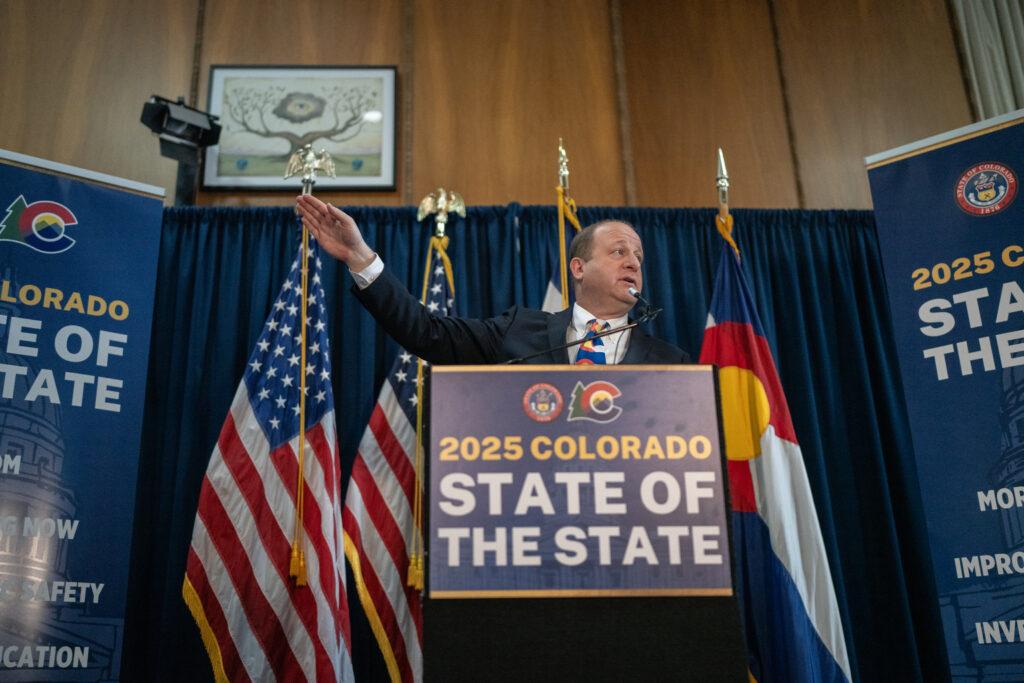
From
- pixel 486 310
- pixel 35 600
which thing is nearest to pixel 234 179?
pixel 486 310

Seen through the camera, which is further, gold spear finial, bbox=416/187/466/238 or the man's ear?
gold spear finial, bbox=416/187/466/238

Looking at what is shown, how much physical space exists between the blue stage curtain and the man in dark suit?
59.1 inches

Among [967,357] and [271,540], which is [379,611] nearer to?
[271,540]

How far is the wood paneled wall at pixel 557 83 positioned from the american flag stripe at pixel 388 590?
1.81 m

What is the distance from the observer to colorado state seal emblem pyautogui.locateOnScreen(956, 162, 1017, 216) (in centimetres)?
323

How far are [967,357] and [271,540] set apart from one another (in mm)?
2468

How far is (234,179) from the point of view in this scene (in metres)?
4.77

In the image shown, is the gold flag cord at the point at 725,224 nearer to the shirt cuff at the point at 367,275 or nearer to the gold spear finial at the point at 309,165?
the gold spear finial at the point at 309,165

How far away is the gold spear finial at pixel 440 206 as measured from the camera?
4328 millimetres

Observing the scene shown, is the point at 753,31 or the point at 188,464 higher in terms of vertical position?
the point at 753,31

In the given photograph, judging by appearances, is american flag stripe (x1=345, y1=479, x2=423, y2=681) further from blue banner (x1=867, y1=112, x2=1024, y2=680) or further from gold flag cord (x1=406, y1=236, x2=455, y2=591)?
blue banner (x1=867, y1=112, x2=1024, y2=680)

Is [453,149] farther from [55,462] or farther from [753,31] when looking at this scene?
[55,462]

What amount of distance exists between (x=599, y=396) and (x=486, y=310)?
2.75 metres

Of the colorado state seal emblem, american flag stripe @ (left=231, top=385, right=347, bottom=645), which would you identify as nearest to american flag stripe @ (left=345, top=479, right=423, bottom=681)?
american flag stripe @ (left=231, top=385, right=347, bottom=645)
